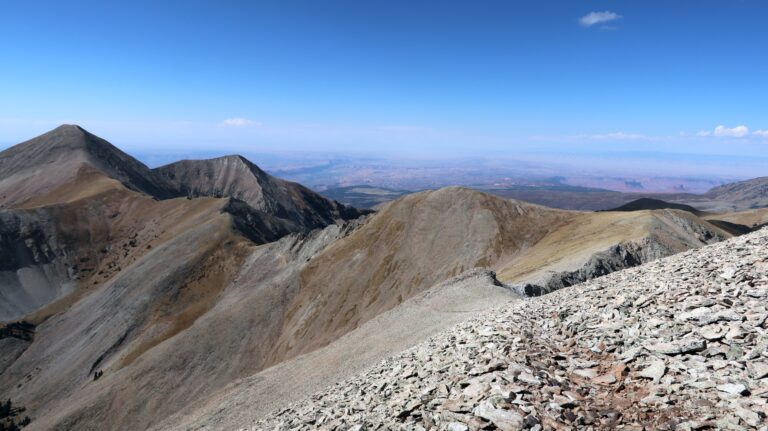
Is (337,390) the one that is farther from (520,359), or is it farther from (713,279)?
(713,279)

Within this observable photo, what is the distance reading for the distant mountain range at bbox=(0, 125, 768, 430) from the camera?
157 ft

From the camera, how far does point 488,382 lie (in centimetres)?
1481

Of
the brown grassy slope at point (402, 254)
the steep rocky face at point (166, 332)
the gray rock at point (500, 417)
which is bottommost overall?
the steep rocky face at point (166, 332)

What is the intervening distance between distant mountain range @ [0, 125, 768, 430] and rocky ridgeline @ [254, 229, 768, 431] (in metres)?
17.1

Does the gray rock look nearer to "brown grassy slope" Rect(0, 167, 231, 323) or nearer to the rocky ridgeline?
the rocky ridgeline

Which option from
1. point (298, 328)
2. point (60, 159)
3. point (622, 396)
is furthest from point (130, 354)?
point (60, 159)

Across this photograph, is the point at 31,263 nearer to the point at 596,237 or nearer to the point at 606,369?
the point at 596,237

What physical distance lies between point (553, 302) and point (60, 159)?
786 ft

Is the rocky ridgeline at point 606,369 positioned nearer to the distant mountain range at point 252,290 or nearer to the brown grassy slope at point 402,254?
the distant mountain range at point 252,290

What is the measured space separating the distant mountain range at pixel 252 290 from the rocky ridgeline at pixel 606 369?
17.1 meters

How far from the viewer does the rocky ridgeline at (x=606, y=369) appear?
1180cm

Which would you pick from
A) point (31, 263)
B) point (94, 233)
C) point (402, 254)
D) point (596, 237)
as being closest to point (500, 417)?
point (596, 237)

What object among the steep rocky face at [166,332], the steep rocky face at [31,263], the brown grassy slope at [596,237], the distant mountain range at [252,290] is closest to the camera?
the distant mountain range at [252,290]

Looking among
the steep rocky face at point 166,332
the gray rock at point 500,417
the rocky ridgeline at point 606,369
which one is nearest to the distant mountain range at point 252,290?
the steep rocky face at point 166,332
